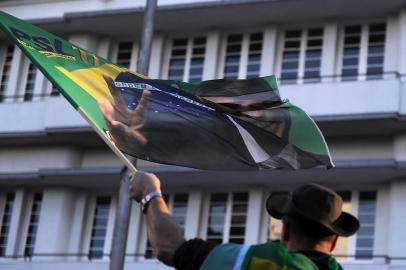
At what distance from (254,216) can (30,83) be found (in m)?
6.97

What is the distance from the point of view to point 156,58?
23.1 meters

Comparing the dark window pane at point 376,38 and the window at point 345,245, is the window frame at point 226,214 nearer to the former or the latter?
the window at point 345,245

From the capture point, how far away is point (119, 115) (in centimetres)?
613

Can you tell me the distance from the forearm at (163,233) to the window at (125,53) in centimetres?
2027

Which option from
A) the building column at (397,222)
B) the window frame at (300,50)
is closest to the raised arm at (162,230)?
the building column at (397,222)

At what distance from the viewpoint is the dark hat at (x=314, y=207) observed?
3.96 meters

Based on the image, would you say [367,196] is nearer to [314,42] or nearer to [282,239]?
[314,42]

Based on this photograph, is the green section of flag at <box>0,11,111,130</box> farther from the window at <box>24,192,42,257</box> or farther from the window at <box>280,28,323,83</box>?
the window at <box>24,192,42,257</box>

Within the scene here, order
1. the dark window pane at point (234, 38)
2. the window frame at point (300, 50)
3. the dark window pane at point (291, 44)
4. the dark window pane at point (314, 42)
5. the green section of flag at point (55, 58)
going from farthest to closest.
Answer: the dark window pane at point (234, 38), the dark window pane at point (291, 44), the dark window pane at point (314, 42), the window frame at point (300, 50), the green section of flag at point (55, 58)

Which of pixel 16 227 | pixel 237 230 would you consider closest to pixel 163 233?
pixel 237 230

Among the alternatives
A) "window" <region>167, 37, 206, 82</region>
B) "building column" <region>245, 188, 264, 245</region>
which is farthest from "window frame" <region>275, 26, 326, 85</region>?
"building column" <region>245, 188, 264, 245</region>

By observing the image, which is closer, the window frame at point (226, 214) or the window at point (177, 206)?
the window frame at point (226, 214)

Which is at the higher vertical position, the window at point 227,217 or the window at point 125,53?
the window at point 125,53

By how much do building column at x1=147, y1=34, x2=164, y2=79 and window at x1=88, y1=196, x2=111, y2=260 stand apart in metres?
3.02
